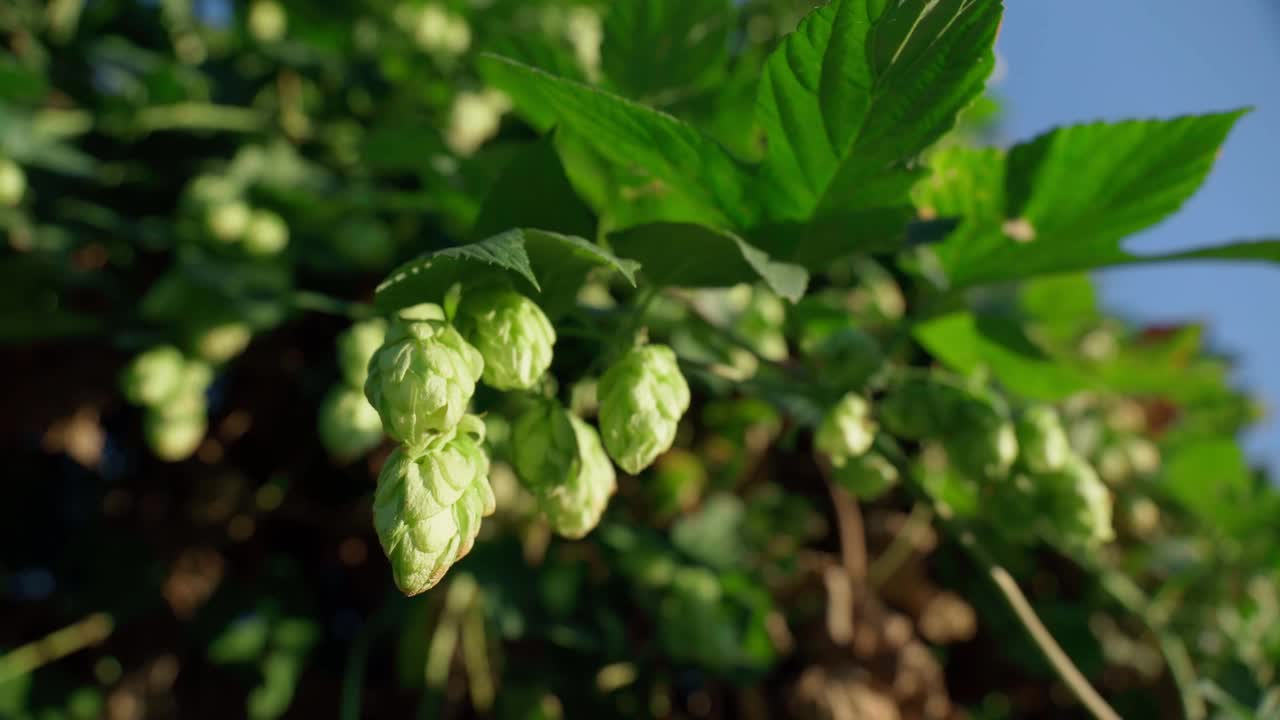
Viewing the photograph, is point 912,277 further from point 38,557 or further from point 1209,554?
point 38,557

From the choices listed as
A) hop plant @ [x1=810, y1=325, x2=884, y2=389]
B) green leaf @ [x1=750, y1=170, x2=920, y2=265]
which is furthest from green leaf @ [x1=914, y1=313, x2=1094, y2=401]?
green leaf @ [x1=750, y1=170, x2=920, y2=265]

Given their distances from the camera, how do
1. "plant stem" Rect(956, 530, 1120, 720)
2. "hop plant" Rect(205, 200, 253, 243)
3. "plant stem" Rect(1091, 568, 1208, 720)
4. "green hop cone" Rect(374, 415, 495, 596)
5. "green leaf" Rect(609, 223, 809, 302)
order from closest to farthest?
"green hop cone" Rect(374, 415, 495, 596) < "green leaf" Rect(609, 223, 809, 302) < "plant stem" Rect(956, 530, 1120, 720) < "plant stem" Rect(1091, 568, 1208, 720) < "hop plant" Rect(205, 200, 253, 243)

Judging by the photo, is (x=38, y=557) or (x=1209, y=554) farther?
(x=1209, y=554)

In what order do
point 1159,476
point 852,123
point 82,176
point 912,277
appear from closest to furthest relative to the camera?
point 852,123, point 912,277, point 82,176, point 1159,476

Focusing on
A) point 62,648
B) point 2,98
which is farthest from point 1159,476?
point 2,98

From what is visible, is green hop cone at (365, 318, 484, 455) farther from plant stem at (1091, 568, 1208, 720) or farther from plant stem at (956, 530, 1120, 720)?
plant stem at (1091, 568, 1208, 720)

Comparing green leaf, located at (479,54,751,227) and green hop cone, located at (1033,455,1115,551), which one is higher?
green leaf, located at (479,54,751,227)

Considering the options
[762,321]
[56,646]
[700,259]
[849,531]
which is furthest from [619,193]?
[56,646]
